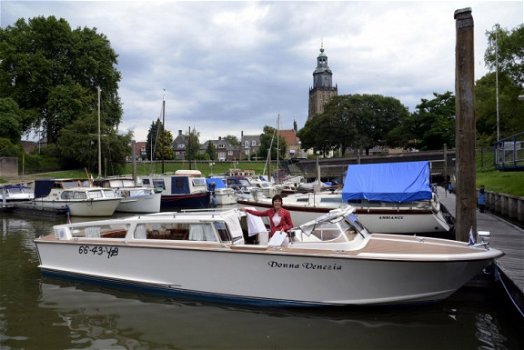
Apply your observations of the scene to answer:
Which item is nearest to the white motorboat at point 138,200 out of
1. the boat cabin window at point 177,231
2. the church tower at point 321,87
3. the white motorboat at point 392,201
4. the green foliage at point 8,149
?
the white motorboat at point 392,201

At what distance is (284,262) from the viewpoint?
8617 millimetres

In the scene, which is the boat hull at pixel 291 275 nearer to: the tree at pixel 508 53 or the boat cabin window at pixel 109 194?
the boat cabin window at pixel 109 194

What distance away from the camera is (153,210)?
102 feet

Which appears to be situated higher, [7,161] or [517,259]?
[7,161]

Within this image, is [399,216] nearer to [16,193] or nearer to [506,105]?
[506,105]

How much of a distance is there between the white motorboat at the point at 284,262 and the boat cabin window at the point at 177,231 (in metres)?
0.02

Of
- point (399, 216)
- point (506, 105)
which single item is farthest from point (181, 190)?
point (506, 105)

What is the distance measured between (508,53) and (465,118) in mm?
37008

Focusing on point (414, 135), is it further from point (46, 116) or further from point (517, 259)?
point (517, 259)

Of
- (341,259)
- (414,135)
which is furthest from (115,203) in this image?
(414,135)

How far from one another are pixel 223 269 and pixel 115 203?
2130cm

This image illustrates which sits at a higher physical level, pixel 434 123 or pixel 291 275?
pixel 434 123

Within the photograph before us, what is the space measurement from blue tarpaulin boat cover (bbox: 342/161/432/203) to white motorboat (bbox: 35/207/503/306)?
23.5 feet

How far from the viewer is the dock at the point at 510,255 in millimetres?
8312
